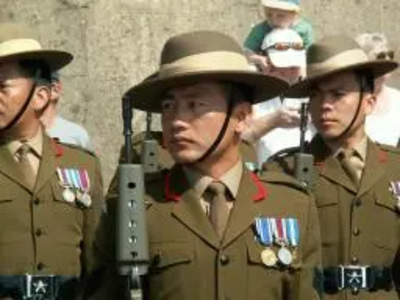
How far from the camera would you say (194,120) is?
5078mm

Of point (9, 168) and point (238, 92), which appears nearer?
point (238, 92)

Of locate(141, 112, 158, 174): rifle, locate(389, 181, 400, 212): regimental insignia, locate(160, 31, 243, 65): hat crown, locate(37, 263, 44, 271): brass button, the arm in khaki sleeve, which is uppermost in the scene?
locate(160, 31, 243, 65): hat crown

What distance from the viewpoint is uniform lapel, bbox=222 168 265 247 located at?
5.14m

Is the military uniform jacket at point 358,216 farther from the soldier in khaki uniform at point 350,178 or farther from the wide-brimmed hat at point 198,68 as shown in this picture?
the wide-brimmed hat at point 198,68

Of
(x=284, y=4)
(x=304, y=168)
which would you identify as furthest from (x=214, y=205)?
(x=284, y=4)

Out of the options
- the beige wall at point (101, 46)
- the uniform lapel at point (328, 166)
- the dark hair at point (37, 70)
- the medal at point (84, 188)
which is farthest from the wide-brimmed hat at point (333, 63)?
the beige wall at point (101, 46)

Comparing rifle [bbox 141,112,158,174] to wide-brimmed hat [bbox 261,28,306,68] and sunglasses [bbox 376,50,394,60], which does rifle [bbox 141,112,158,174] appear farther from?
sunglasses [bbox 376,50,394,60]

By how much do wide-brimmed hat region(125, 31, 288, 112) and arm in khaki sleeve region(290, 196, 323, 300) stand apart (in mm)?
532

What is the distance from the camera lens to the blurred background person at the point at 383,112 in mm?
7684

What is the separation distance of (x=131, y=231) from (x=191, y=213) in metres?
0.28

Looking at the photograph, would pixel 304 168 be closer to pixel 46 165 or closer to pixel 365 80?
pixel 365 80

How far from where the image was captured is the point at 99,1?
9258 mm

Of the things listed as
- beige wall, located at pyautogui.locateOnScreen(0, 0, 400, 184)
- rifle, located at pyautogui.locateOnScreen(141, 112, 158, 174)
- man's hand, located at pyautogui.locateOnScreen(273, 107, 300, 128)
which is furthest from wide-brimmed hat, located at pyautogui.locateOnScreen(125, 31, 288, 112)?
beige wall, located at pyautogui.locateOnScreen(0, 0, 400, 184)

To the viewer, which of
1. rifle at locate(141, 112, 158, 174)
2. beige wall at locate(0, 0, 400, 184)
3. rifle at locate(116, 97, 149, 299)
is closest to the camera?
rifle at locate(116, 97, 149, 299)
